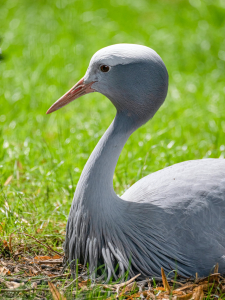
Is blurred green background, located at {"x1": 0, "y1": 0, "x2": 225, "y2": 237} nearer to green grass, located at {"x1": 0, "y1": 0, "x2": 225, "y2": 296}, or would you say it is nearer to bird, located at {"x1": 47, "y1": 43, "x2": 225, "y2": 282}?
green grass, located at {"x1": 0, "y1": 0, "x2": 225, "y2": 296}

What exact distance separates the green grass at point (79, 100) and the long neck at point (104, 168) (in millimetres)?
752

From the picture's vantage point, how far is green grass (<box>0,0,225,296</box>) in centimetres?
387

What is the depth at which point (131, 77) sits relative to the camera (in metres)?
2.61

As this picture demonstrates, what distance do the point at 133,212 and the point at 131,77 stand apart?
31.9 inches

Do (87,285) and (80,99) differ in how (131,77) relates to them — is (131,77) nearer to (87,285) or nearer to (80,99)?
(87,285)

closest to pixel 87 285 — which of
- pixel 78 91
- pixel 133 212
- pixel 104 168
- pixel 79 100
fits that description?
pixel 133 212

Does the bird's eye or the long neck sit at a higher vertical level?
the bird's eye

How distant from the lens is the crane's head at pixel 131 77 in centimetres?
258

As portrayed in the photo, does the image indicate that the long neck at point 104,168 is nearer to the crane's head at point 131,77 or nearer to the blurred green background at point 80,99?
the crane's head at point 131,77

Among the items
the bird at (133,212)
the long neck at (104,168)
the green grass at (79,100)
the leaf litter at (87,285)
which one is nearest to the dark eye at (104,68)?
the bird at (133,212)

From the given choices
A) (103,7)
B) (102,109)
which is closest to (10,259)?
(102,109)

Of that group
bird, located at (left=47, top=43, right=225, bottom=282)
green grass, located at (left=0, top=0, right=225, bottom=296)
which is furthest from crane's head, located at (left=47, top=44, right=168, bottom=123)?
green grass, located at (left=0, top=0, right=225, bottom=296)

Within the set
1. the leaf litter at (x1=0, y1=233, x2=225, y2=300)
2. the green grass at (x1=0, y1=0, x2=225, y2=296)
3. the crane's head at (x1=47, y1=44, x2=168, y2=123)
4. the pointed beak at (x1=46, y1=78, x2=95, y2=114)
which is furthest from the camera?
the green grass at (x1=0, y1=0, x2=225, y2=296)

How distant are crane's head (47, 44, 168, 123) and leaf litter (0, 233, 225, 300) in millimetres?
973
